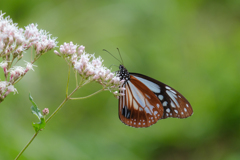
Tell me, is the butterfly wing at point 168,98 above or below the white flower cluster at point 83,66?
above

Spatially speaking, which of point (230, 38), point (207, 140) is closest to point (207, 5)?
point (230, 38)

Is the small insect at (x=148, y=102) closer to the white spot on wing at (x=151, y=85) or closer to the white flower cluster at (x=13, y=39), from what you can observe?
the white spot on wing at (x=151, y=85)

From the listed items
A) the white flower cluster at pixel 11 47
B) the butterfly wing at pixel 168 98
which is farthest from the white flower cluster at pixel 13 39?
the butterfly wing at pixel 168 98

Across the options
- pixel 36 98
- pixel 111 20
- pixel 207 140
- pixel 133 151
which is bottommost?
pixel 36 98

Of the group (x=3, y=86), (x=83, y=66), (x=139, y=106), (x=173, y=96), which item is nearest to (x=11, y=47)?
(x=3, y=86)

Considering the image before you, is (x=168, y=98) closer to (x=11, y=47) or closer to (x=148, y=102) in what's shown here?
(x=148, y=102)

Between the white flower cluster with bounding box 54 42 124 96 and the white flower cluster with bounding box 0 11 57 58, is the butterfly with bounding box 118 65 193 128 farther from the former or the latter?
the white flower cluster with bounding box 0 11 57 58

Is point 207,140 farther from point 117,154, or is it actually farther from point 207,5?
point 207,5
